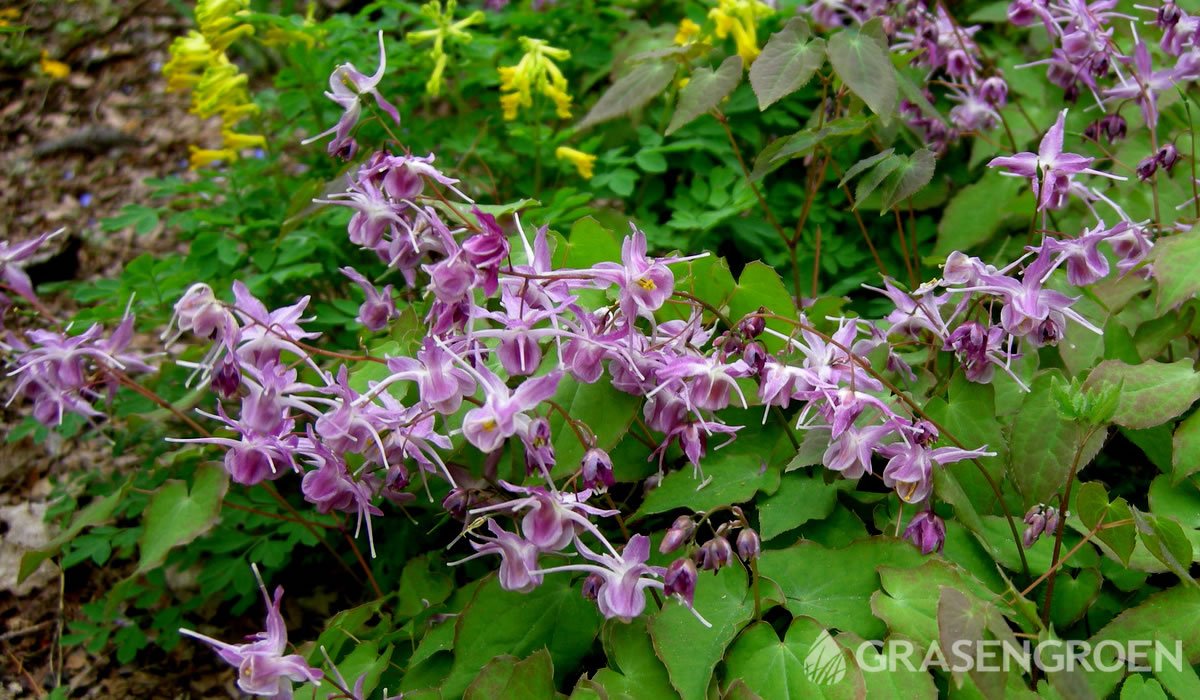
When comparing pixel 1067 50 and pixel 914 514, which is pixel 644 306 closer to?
pixel 914 514

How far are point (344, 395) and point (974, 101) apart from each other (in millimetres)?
1884

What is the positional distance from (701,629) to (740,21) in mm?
1679

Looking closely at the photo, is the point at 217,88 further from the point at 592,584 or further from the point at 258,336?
the point at 592,584

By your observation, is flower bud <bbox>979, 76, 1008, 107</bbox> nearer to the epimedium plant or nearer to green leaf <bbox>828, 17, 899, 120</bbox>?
the epimedium plant

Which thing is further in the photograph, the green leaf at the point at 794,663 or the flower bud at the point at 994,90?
the flower bud at the point at 994,90

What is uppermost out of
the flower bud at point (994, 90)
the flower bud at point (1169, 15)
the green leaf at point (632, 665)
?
the flower bud at point (1169, 15)

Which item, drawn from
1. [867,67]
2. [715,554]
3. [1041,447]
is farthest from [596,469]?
[867,67]

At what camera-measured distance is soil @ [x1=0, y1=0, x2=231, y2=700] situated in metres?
2.43

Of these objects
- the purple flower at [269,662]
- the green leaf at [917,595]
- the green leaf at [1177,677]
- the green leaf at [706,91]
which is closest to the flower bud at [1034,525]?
the green leaf at [917,595]

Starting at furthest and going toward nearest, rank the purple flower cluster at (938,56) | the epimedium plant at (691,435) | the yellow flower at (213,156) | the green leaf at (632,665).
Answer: the yellow flower at (213,156) → the purple flower cluster at (938,56) → the green leaf at (632,665) → the epimedium plant at (691,435)

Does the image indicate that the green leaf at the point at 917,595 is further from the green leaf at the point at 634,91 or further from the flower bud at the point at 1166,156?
the green leaf at the point at 634,91

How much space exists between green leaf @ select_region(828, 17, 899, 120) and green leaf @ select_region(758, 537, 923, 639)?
792 millimetres

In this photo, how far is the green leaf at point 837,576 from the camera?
1577mm

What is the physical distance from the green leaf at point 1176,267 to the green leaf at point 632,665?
1066mm
